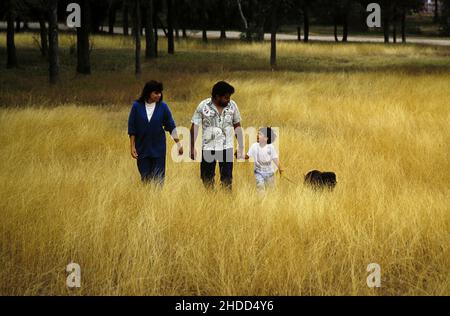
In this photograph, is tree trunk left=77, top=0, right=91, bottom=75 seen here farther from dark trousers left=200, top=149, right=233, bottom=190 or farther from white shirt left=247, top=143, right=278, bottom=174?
white shirt left=247, top=143, right=278, bottom=174

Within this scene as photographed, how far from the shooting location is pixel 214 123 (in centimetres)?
734

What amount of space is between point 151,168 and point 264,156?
1.47 m

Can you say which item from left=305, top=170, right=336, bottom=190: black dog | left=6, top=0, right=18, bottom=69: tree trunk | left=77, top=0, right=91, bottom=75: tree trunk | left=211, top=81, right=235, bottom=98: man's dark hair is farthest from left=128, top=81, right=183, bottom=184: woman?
left=6, top=0, right=18, bottom=69: tree trunk

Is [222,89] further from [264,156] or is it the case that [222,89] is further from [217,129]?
[264,156]

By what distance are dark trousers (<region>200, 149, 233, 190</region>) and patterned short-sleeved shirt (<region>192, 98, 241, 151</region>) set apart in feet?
0.26

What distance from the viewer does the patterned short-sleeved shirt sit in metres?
7.33

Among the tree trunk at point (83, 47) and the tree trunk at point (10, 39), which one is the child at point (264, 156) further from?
the tree trunk at point (10, 39)

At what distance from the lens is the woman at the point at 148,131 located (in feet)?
24.2

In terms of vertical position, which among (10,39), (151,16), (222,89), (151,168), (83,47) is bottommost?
(151,168)

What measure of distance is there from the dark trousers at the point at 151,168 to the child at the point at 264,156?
3.71 ft

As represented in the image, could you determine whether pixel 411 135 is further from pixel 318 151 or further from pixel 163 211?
pixel 163 211

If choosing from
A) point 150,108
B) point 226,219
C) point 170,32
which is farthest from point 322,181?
point 170,32

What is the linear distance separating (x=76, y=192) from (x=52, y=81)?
1586 centimetres
